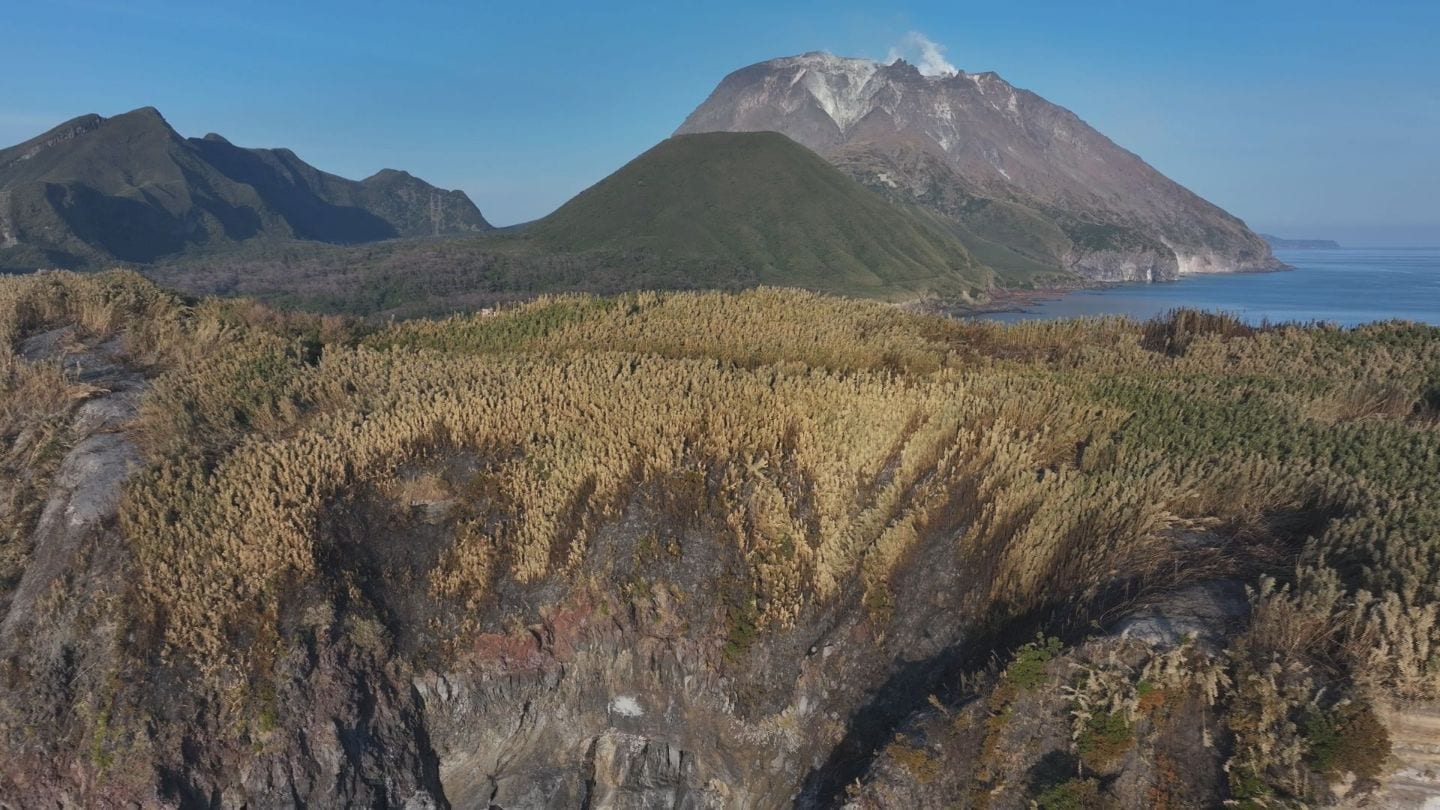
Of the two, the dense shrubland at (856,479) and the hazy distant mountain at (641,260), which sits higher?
the hazy distant mountain at (641,260)

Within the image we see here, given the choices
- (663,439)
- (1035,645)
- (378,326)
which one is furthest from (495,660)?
(378,326)

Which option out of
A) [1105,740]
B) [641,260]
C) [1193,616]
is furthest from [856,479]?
[641,260]

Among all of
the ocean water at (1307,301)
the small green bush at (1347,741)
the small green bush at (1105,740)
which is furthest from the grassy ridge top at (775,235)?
the small green bush at (1347,741)

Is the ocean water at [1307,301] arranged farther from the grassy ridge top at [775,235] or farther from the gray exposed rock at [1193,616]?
the gray exposed rock at [1193,616]

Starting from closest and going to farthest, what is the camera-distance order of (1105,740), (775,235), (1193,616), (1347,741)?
(1347,741) < (1105,740) < (1193,616) < (775,235)

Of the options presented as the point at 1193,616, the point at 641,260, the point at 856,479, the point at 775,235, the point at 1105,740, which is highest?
the point at 775,235

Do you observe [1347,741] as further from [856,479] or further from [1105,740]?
[856,479]

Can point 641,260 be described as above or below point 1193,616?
above

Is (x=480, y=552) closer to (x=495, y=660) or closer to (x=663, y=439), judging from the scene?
(x=495, y=660)
